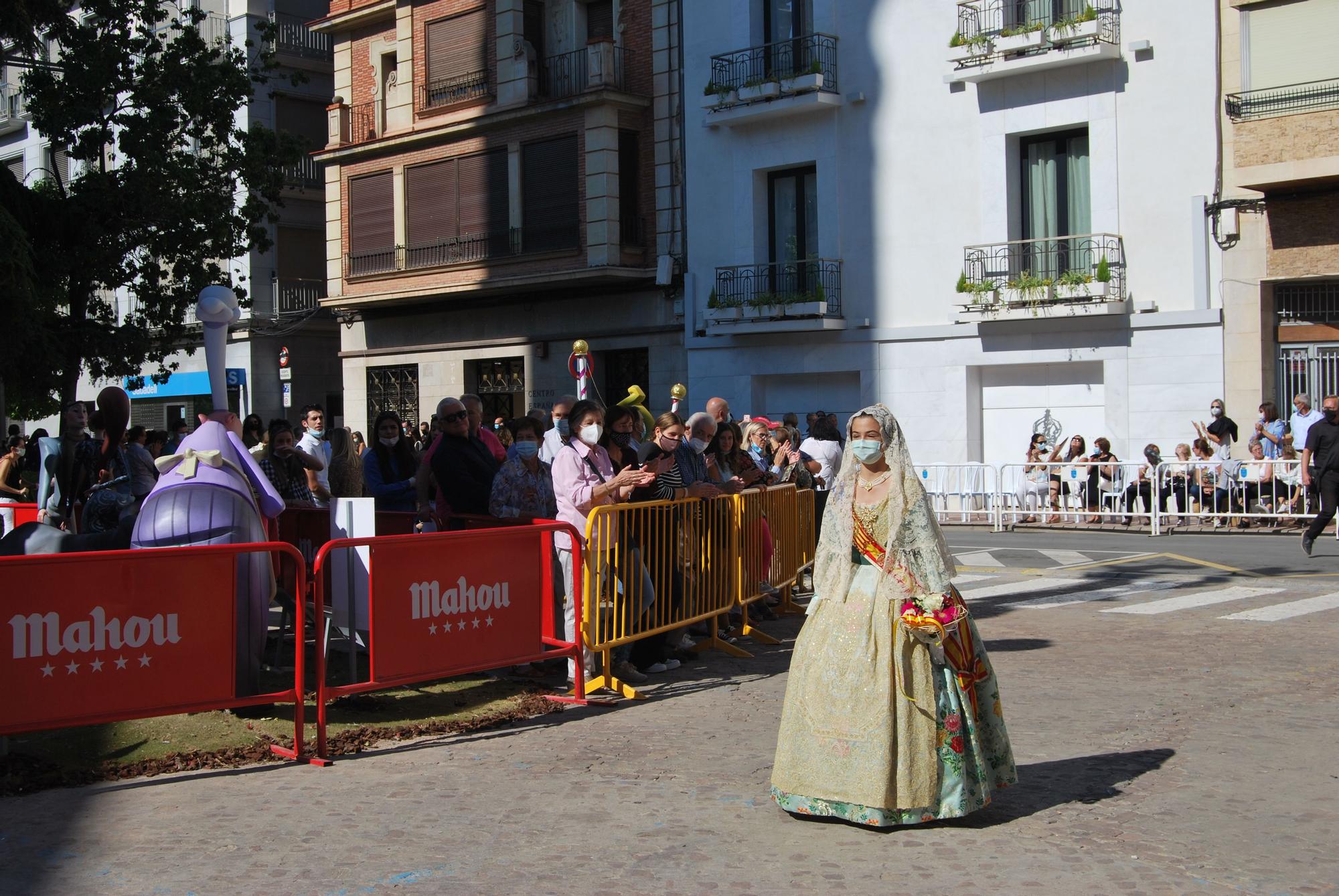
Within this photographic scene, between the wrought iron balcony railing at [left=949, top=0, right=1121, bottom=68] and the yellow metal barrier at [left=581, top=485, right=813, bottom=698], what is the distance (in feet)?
50.0

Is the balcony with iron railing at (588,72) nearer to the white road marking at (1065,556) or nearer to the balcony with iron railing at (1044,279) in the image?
the balcony with iron railing at (1044,279)

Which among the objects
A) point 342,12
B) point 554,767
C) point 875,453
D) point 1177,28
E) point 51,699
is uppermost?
point 342,12

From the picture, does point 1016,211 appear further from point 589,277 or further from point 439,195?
point 439,195

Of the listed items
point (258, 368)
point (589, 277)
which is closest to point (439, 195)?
point (589, 277)

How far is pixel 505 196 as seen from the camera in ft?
101

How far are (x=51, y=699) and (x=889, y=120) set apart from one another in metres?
22.8

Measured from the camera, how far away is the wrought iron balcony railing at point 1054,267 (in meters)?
23.7

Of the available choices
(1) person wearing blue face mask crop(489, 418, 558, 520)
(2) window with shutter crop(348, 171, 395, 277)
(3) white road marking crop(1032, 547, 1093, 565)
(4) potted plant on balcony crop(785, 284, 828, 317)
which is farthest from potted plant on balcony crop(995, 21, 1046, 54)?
(1) person wearing blue face mask crop(489, 418, 558, 520)

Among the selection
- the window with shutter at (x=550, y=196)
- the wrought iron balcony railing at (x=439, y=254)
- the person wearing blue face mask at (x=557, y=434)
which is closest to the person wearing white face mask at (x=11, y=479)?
the person wearing blue face mask at (x=557, y=434)

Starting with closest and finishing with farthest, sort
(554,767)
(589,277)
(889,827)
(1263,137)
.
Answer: (889,827)
(554,767)
(1263,137)
(589,277)

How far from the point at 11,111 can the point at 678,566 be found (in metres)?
41.5

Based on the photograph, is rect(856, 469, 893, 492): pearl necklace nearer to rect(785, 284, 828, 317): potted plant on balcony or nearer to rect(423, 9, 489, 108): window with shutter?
rect(785, 284, 828, 317): potted plant on balcony

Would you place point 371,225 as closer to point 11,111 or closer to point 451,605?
point 11,111

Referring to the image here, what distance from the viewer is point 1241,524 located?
1959 centimetres
